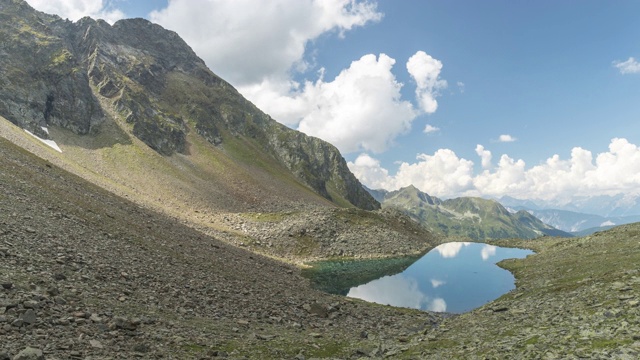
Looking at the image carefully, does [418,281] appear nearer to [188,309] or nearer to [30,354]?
[188,309]

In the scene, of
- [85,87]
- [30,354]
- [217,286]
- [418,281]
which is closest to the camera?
[30,354]

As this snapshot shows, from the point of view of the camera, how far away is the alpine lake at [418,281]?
192 feet

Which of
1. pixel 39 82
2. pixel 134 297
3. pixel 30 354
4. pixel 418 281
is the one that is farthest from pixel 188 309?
pixel 39 82

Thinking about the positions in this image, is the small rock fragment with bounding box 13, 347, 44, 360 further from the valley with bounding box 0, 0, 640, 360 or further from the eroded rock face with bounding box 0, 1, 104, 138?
the eroded rock face with bounding box 0, 1, 104, 138

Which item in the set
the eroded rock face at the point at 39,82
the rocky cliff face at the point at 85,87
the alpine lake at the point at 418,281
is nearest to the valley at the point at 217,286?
the eroded rock face at the point at 39,82

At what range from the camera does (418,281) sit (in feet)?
250

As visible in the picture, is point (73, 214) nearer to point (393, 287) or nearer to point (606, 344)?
point (606, 344)

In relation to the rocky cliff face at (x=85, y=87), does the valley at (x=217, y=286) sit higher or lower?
lower

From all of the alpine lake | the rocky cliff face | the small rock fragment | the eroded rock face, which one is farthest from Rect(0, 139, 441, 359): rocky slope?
the rocky cliff face

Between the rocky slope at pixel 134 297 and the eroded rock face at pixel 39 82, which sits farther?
the eroded rock face at pixel 39 82

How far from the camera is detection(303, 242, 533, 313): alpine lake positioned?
192 ft

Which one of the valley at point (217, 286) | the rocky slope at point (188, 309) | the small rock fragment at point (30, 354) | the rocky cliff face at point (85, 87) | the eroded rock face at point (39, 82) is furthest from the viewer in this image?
the rocky cliff face at point (85, 87)

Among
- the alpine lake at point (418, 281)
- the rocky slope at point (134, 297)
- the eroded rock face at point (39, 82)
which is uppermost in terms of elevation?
the eroded rock face at point (39, 82)

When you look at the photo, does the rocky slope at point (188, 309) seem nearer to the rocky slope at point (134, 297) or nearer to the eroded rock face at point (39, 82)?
the rocky slope at point (134, 297)
